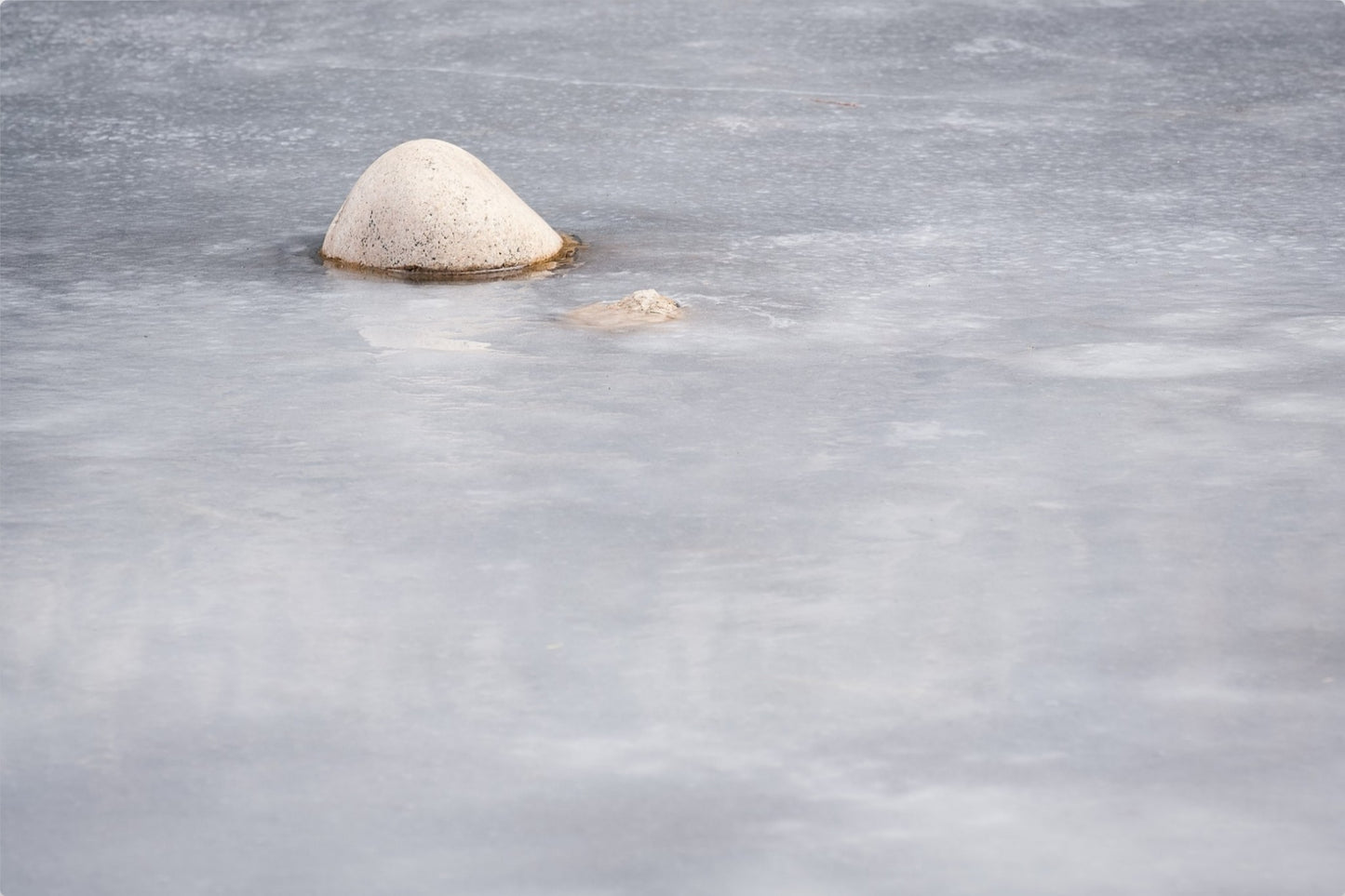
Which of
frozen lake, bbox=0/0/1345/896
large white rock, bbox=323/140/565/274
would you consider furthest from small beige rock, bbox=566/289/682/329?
large white rock, bbox=323/140/565/274

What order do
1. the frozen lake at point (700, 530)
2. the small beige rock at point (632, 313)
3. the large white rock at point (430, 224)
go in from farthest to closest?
the large white rock at point (430, 224) → the small beige rock at point (632, 313) → the frozen lake at point (700, 530)

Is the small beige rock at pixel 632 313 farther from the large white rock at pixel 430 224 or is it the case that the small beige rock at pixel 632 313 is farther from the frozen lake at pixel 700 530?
the large white rock at pixel 430 224

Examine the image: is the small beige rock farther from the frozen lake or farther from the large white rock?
the large white rock

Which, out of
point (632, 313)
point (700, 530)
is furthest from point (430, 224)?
point (700, 530)

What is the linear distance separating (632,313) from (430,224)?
1143 millimetres

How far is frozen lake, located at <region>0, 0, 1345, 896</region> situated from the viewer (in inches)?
113

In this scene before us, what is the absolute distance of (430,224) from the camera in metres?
6.46

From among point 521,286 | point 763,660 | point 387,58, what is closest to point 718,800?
point 763,660

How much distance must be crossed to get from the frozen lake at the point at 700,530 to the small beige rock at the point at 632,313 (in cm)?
10

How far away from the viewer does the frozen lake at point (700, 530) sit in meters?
2.87

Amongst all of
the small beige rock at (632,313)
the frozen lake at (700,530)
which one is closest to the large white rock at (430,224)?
the frozen lake at (700,530)

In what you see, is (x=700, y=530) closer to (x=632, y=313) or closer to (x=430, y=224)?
(x=632, y=313)

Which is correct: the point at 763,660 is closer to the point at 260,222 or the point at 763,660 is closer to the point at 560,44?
the point at 260,222

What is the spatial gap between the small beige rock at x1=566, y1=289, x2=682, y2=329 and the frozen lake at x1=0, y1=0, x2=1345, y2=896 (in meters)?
0.10
